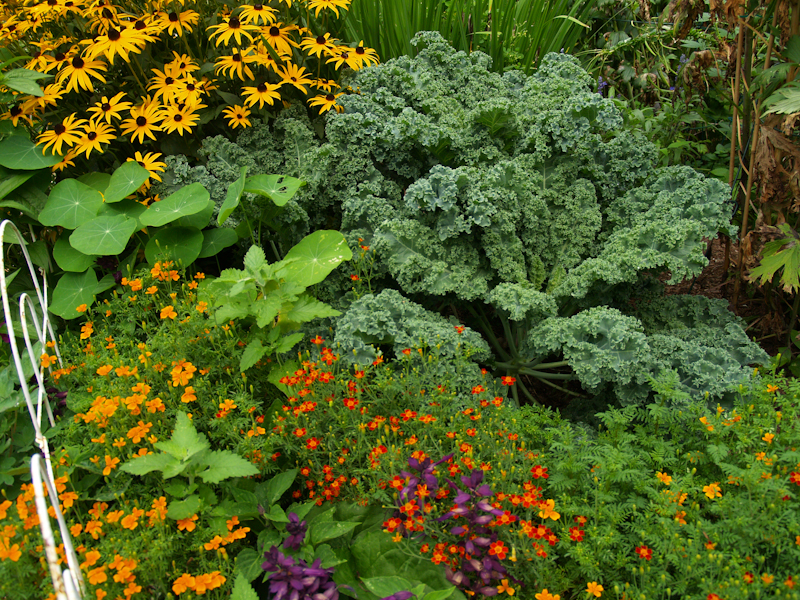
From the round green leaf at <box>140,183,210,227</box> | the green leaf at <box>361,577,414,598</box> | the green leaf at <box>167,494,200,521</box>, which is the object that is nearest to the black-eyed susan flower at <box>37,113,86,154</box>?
the round green leaf at <box>140,183,210,227</box>

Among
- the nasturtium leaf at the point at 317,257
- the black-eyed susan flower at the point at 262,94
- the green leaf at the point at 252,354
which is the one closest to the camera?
the green leaf at the point at 252,354

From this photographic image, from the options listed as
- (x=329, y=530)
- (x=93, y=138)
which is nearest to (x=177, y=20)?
(x=93, y=138)

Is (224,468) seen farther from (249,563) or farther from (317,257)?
(317,257)

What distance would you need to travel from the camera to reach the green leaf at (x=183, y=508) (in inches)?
71.8

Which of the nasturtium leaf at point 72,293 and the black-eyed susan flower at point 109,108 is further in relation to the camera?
the black-eyed susan flower at point 109,108

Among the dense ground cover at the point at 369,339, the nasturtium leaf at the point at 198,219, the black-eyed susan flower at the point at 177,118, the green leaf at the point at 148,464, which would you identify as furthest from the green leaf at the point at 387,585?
the black-eyed susan flower at the point at 177,118

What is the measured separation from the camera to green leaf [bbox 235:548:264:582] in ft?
→ 6.06

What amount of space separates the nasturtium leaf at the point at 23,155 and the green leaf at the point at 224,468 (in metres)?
2.05

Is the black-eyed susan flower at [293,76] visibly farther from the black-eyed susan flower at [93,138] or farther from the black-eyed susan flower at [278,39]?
the black-eyed susan flower at [93,138]

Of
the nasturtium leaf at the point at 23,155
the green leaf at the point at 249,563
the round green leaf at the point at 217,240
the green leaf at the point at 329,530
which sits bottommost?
the green leaf at the point at 249,563

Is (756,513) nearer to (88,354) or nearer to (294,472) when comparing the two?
(294,472)

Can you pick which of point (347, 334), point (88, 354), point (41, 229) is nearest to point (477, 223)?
point (347, 334)

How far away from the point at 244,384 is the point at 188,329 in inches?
16.9

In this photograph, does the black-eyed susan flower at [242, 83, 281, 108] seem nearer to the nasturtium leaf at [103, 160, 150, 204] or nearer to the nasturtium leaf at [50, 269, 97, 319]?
the nasturtium leaf at [103, 160, 150, 204]
